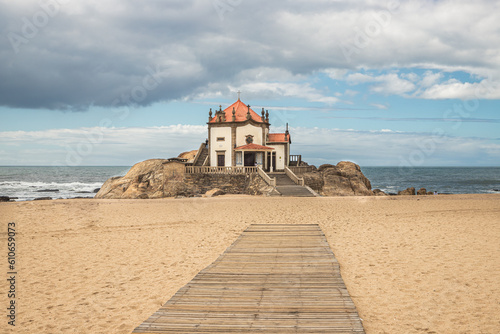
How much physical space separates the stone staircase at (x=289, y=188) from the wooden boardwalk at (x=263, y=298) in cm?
1896

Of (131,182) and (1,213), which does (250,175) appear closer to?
(131,182)

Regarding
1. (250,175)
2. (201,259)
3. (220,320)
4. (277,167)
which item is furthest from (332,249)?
(277,167)

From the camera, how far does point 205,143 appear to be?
4459 cm

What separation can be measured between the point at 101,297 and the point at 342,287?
4926 millimetres

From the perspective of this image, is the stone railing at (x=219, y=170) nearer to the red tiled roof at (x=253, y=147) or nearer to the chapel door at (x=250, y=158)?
the red tiled roof at (x=253, y=147)

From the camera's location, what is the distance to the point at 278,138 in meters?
42.7

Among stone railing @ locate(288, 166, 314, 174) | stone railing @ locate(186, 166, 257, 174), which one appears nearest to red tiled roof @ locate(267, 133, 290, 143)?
stone railing @ locate(288, 166, 314, 174)

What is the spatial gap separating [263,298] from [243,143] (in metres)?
34.9

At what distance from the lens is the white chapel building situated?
136ft

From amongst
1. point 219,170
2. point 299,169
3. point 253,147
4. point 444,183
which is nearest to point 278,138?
point 253,147

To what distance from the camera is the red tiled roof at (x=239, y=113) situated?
42.2 metres

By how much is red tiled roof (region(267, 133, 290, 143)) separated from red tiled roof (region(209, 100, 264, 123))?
2.17m

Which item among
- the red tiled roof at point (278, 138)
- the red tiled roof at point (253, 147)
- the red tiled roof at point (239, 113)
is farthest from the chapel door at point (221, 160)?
the red tiled roof at point (278, 138)

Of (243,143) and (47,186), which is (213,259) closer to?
(243,143)
